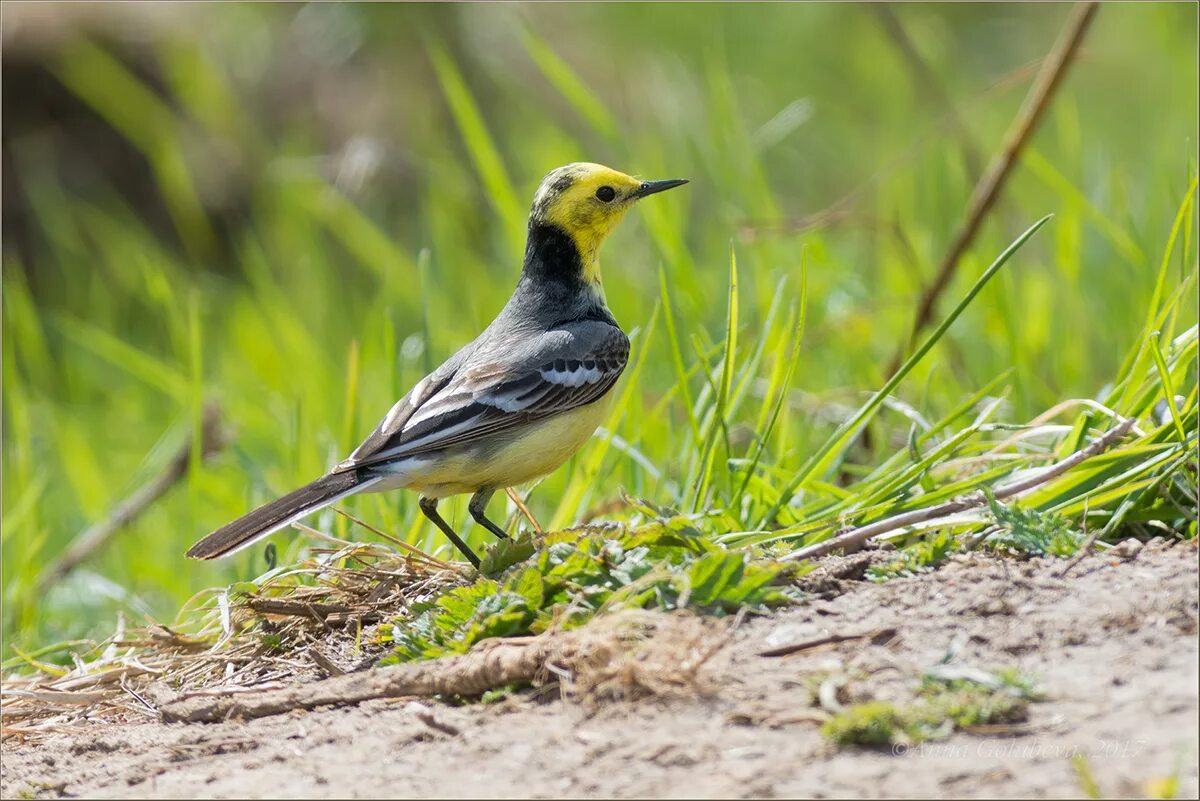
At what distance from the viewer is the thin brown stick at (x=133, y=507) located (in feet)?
22.0

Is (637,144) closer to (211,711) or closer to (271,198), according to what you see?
(271,198)

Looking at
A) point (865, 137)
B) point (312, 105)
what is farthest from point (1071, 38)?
point (312, 105)

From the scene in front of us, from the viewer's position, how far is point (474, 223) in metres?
10.7

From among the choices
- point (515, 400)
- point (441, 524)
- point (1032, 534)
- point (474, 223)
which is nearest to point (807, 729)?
point (1032, 534)

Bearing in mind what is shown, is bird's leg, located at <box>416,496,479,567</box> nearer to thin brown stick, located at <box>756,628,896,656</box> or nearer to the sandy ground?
the sandy ground

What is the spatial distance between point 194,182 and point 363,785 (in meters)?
10.7

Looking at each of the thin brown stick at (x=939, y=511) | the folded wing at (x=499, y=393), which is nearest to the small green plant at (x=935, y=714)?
the thin brown stick at (x=939, y=511)

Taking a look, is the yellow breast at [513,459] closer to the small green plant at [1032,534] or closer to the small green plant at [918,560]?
the small green plant at [918,560]

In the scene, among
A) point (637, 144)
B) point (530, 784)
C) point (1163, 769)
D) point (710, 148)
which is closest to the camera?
point (1163, 769)

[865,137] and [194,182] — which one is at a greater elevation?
[194,182]

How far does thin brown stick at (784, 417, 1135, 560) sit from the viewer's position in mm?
3914

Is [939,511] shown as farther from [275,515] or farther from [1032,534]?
[275,515]

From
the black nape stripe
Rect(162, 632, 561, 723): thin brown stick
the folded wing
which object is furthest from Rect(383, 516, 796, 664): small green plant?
Result: the black nape stripe

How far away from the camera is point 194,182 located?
12852 mm
